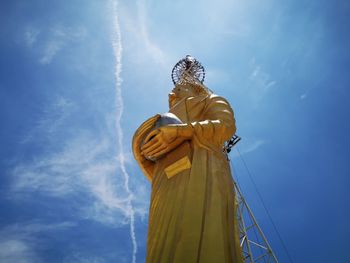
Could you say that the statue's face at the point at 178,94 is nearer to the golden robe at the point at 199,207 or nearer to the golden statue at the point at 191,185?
the golden statue at the point at 191,185

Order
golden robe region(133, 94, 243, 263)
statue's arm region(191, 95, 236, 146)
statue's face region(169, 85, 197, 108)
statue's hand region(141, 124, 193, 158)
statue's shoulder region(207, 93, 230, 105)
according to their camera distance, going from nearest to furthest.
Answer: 1. golden robe region(133, 94, 243, 263)
2. statue's hand region(141, 124, 193, 158)
3. statue's arm region(191, 95, 236, 146)
4. statue's shoulder region(207, 93, 230, 105)
5. statue's face region(169, 85, 197, 108)

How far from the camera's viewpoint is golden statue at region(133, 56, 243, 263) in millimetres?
2941

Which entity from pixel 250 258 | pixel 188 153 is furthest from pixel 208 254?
pixel 250 258

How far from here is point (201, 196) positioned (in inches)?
133

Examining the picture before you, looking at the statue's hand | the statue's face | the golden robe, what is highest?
the statue's face

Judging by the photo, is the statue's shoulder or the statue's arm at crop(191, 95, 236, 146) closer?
the statue's arm at crop(191, 95, 236, 146)

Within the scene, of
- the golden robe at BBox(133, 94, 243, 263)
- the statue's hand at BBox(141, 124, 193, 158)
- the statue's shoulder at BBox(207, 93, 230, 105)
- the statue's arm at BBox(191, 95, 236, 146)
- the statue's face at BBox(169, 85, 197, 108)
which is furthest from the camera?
the statue's face at BBox(169, 85, 197, 108)

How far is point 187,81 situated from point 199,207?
382cm

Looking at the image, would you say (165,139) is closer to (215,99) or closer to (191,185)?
(191,185)

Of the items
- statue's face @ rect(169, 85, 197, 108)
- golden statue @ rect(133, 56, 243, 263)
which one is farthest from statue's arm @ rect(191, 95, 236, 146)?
statue's face @ rect(169, 85, 197, 108)

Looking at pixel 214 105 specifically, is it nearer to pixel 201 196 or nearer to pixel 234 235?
pixel 201 196

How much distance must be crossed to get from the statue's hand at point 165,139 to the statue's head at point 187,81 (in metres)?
1.92

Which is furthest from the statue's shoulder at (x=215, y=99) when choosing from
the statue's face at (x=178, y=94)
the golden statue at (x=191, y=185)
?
the statue's face at (x=178, y=94)

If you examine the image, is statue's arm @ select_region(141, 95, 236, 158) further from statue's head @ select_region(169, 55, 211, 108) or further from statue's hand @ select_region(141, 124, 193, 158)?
statue's head @ select_region(169, 55, 211, 108)
